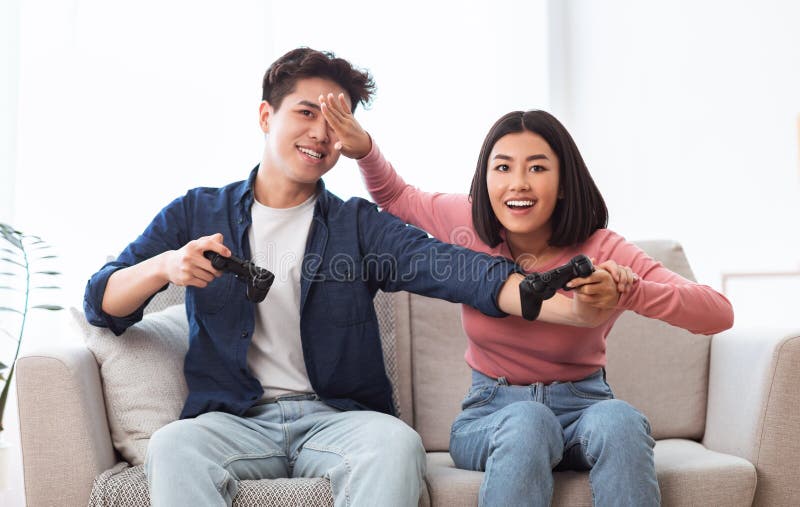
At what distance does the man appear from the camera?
1.52 meters

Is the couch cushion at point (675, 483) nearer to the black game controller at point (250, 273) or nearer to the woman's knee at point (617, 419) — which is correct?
the woman's knee at point (617, 419)

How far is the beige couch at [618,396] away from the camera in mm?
1507

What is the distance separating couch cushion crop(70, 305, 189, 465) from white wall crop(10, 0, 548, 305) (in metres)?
1.03

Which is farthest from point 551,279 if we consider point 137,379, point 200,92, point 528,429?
point 200,92

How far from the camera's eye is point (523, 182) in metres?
1.64

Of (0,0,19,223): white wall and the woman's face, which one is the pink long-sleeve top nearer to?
the woman's face

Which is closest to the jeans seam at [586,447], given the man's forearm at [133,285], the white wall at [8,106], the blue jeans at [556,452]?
the blue jeans at [556,452]

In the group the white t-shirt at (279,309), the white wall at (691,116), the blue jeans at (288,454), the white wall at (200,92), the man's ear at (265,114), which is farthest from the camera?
the white wall at (691,116)

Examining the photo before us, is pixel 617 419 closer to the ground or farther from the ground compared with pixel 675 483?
farther from the ground

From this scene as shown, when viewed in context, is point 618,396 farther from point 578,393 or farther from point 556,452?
point 556,452

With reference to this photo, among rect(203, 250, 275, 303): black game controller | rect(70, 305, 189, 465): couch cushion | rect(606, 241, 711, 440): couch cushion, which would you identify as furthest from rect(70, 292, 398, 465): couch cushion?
rect(606, 241, 711, 440): couch cushion

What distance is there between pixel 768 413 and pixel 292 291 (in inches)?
40.8

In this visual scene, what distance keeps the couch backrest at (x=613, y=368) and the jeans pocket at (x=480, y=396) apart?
35 cm

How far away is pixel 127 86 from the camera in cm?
274
